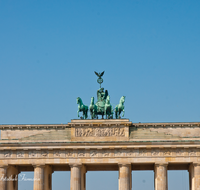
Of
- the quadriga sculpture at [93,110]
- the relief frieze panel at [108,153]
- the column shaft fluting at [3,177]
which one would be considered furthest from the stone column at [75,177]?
the column shaft fluting at [3,177]

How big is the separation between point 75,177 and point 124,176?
581 cm

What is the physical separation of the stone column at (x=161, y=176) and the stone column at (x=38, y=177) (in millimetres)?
13596

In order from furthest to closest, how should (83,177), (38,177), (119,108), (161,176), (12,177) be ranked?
(119,108) < (83,177) < (12,177) < (38,177) < (161,176)

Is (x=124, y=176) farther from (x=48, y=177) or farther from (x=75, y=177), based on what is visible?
(x=48, y=177)

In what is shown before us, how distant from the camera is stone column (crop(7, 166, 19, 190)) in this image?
244ft

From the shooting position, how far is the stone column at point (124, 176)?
238 feet

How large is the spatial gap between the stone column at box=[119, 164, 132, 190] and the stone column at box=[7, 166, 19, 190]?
1334 cm

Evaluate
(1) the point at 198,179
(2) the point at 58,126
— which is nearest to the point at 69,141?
(2) the point at 58,126

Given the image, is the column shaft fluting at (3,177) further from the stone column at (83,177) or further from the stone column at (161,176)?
the stone column at (161,176)

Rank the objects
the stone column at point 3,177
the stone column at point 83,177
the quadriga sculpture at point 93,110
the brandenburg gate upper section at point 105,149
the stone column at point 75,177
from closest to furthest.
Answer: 1. the stone column at point 75,177
2. the stone column at point 3,177
3. the brandenburg gate upper section at point 105,149
4. the stone column at point 83,177
5. the quadriga sculpture at point 93,110

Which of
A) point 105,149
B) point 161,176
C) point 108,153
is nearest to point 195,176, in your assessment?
point 161,176

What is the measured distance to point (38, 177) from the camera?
241 ft

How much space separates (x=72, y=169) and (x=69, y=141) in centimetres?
336

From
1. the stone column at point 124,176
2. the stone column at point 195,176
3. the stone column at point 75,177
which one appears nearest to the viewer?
the stone column at point 195,176
